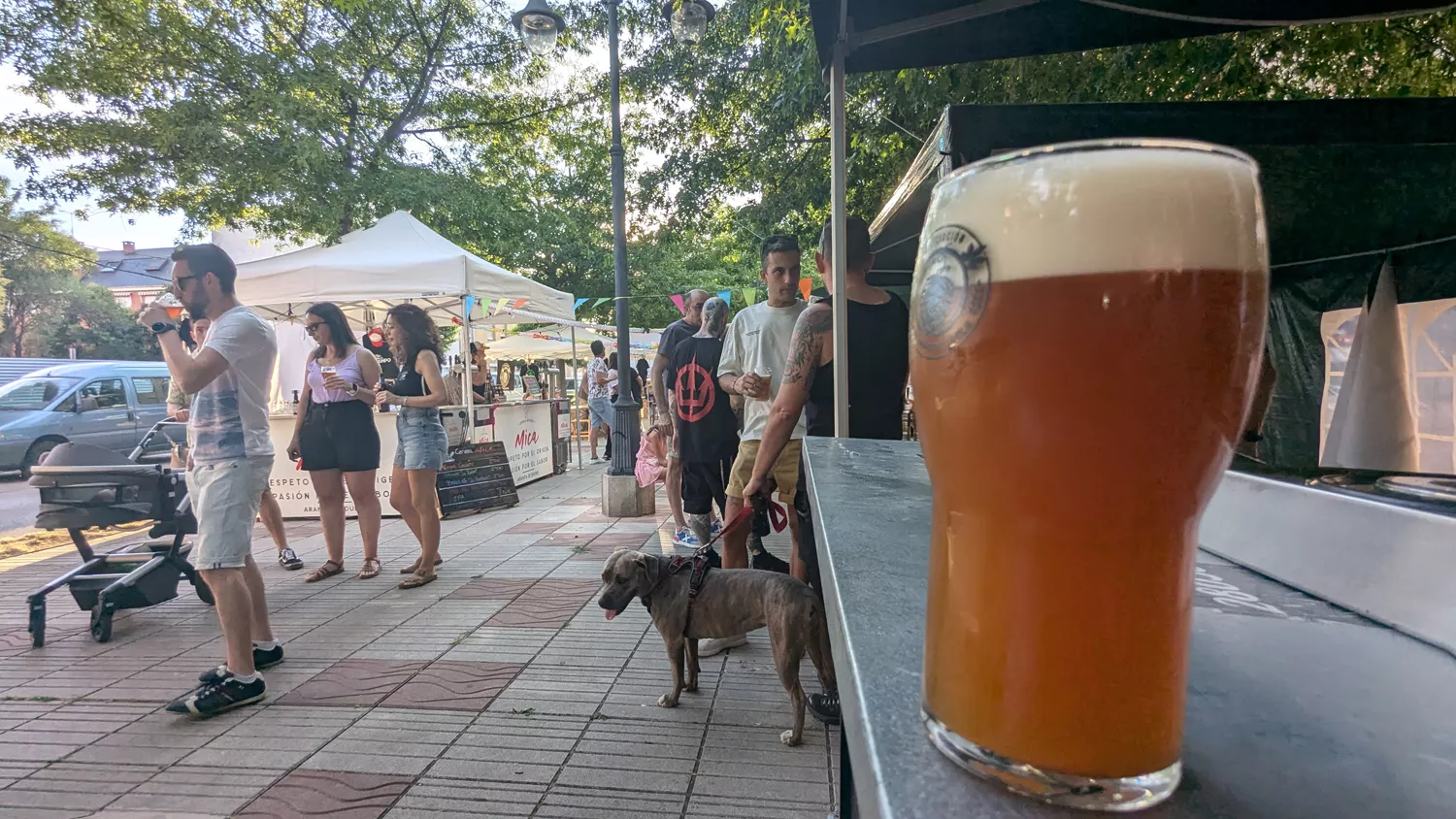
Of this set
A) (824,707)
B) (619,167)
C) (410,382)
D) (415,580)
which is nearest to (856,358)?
(824,707)

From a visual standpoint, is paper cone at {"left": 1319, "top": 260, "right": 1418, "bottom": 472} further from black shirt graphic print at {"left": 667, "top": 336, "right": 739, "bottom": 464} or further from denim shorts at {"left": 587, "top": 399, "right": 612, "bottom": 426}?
denim shorts at {"left": 587, "top": 399, "right": 612, "bottom": 426}

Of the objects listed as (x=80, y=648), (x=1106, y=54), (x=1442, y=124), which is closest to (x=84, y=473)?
(x=80, y=648)

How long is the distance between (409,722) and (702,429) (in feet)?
Answer: 7.53

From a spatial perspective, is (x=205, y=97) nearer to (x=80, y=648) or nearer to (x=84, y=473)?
(x=84, y=473)

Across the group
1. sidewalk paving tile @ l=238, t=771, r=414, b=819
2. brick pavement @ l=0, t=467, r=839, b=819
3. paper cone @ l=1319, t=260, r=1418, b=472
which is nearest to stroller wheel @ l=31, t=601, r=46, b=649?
brick pavement @ l=0, t=467, r=839, b=819

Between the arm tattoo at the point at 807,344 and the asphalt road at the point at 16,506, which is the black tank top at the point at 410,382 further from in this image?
the asphalt road at the point at 16,506

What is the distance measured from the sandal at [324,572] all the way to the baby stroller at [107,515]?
2.74 ft

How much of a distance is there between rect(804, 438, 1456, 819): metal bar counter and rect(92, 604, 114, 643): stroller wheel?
5163 millimetres

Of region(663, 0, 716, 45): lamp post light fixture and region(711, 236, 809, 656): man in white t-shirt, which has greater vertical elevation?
region(663, 0, 716, 45): lamp post light fixture

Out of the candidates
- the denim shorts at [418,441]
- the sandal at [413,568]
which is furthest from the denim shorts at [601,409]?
the denim shorts at [418,441]

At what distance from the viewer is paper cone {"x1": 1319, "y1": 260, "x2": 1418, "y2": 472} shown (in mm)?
4020

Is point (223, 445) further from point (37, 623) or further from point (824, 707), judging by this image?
point (824, 707)

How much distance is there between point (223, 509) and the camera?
305 centimetres

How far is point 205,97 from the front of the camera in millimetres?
10117
